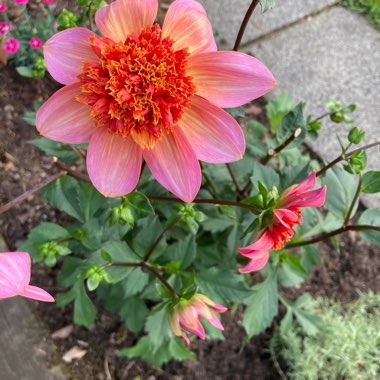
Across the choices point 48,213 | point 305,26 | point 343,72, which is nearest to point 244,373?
point 48,213

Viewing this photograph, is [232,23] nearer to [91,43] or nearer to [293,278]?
[293,278]

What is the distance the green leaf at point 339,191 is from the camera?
120 centimetres

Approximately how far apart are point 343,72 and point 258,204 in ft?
4.91

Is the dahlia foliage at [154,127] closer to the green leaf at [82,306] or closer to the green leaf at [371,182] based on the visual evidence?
the green leaf at [371,182]

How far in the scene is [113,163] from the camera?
0.84 meters

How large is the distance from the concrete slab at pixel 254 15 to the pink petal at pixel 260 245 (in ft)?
4.90

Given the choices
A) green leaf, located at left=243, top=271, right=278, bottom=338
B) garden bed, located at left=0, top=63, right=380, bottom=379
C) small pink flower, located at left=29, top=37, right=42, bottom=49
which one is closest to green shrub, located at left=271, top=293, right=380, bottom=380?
garden bed, located at left=0, top=63, right=380, bottom=379

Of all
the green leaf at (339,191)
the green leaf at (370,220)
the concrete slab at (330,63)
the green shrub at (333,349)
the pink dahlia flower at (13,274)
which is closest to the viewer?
the pink dahlia flower at (13,274)

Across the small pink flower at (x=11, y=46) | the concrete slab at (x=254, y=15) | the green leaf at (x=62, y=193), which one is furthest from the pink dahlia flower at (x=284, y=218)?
the concrete slab at (x=254, y=15)

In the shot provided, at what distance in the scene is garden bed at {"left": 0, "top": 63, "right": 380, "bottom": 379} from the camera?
1709 mm

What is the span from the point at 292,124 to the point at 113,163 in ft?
1.74

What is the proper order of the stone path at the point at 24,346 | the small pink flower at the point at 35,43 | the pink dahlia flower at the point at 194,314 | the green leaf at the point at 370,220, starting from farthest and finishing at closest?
the small pink flower at the point at 35,43 → the stone path at the point at 24,346 → the green leaf at the point at 370,220 → the pink dahlia flower at the point at 194,314

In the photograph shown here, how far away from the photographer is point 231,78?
0.81 metres

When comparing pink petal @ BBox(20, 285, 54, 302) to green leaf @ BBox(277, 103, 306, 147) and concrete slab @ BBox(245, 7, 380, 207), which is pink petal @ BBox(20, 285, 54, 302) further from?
concrete slab @ BBox(245, 7, 380, 207)
